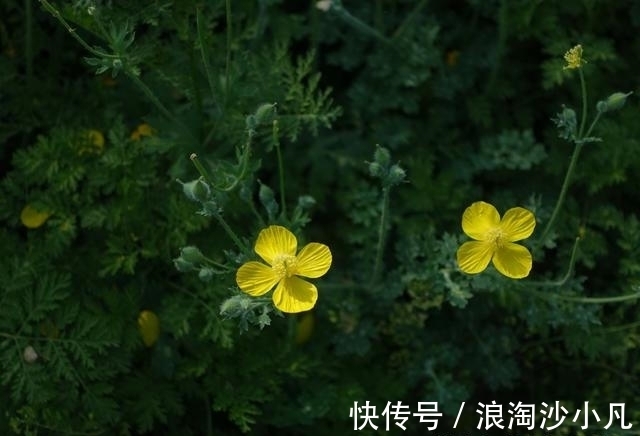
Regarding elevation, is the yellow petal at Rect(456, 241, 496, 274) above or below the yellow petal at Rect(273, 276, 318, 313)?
above

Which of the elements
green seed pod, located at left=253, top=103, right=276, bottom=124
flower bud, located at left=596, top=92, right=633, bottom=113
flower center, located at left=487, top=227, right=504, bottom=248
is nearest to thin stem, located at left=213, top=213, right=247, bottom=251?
green seed pod, located at left=253, top=103, right=276, bottom=124

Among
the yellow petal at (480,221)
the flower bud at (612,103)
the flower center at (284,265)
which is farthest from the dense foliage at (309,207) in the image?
the yellow petal at (480,221)

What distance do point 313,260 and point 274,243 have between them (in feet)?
0.37

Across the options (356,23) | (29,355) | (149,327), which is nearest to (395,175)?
(356,23)

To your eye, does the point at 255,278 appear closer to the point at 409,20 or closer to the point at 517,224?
the point at 517,224

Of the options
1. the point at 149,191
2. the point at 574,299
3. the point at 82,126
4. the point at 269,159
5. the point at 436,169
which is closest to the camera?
the point at 574,299

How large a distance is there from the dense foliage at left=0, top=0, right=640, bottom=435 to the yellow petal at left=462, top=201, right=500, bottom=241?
0.71ft

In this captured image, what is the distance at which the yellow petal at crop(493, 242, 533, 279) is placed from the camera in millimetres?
2379

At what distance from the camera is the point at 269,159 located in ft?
10.6

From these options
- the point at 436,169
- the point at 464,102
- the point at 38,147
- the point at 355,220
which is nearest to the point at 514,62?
the point at 464,102

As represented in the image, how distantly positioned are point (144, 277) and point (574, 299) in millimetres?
1323

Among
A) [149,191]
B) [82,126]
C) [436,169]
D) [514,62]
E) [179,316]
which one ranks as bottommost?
[179,316]

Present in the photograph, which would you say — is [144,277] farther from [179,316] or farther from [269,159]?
[269,159]

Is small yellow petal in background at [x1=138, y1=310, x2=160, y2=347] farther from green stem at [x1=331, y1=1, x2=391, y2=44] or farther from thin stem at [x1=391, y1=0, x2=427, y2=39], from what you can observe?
thin stem at [x1=391, y1=0, x2=427, y2=39]
